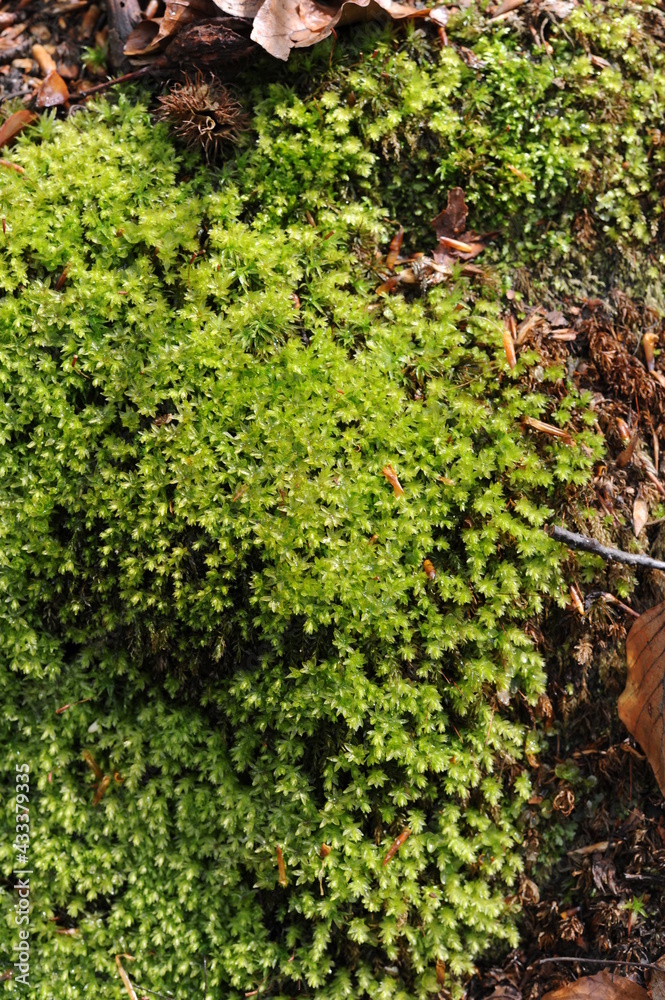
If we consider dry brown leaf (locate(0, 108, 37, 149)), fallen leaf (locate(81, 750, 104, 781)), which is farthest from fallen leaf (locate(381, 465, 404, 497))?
dry brown leaf (locate(0, 108, 37, 149))

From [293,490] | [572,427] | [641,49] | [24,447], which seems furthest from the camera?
[641,49]

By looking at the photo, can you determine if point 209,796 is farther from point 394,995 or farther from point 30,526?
point 30,526

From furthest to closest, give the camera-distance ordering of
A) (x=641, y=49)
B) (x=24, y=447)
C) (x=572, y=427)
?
(x=641, y=49)
(x=572, y=427)
(x=24, y=447)

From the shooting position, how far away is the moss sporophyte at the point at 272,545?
2.54m

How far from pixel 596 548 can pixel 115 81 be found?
268 centimetres

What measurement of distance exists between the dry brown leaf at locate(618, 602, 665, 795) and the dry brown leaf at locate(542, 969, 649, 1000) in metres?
0.70

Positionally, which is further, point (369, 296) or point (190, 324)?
point (369, 296)

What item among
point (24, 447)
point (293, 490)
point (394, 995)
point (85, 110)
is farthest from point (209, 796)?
point (85, 110)

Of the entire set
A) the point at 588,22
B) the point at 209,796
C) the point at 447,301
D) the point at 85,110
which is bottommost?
the point at 209,796

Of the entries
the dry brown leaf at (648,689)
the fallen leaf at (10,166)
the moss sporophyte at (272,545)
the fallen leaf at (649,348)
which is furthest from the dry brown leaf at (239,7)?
the dry brown leaf at (648,689)

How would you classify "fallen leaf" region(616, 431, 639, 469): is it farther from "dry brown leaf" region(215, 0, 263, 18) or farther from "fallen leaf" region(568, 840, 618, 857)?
"dry brown leaf" region(215, 0, 263, 18)

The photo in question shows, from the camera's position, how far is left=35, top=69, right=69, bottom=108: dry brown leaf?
9.68 ft

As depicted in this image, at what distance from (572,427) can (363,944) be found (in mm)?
2105

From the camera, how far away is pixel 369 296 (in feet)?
9.25
